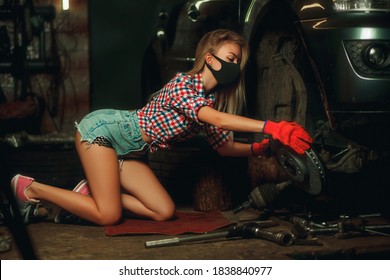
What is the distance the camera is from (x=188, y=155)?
155 inches

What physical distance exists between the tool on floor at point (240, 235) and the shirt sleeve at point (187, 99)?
0.54 m

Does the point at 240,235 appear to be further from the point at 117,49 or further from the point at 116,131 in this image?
the point at 117,49

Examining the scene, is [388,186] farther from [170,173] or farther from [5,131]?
[5,131]

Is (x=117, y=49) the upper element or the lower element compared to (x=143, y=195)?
upper

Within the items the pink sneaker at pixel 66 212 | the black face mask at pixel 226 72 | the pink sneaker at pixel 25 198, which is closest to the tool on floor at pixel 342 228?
the black face mask at pixel 226 72

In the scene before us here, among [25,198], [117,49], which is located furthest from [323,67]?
[117,49]

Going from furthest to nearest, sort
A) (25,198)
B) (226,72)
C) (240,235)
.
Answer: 1. (25,198)
2. (226,72)
3. (240,235)

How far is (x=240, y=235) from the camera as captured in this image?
122 inches

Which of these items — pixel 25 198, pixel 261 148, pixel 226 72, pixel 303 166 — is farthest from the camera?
pixel 25 198

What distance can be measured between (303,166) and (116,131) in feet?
3.30

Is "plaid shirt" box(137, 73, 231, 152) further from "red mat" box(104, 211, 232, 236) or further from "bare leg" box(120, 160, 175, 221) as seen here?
"red mat" box(104, 211, 232, 236)

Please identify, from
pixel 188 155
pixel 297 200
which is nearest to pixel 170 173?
pixel 188 155

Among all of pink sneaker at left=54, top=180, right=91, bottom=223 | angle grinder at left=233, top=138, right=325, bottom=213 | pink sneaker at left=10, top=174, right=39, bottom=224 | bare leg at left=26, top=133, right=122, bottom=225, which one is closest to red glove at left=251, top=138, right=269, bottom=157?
angle grinder at left=233, top=138, right=325, bottom=213

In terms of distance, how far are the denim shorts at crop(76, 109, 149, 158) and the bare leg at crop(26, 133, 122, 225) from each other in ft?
0.17
